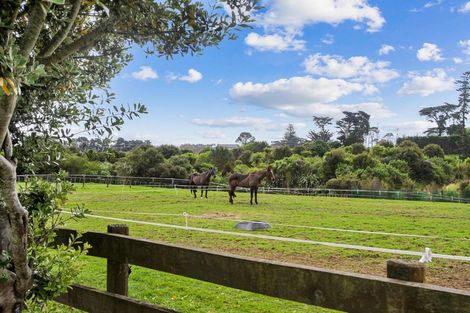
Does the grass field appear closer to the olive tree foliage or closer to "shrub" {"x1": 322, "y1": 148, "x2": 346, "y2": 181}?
the olive tree foliage

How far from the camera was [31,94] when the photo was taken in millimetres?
2479

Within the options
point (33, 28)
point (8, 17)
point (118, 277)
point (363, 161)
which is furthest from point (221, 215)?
point (363, 161)

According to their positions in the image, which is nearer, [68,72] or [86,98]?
[68,72]

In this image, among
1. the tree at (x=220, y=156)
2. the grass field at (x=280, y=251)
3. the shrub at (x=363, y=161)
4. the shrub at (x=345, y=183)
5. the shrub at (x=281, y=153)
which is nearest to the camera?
the grass field at (x=280, y=251)

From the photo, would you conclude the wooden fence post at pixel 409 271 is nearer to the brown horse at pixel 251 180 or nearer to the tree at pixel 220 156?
the brown horse at pixel 251 180

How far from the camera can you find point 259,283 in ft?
7.04

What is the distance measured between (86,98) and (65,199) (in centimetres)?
75

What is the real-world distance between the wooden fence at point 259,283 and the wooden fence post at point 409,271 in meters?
0.03

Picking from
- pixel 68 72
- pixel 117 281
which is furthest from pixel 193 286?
pixel 68 72

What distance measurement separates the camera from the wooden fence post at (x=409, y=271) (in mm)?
1768

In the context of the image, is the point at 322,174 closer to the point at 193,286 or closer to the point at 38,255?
the point at 193,286

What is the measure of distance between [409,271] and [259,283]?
2.49 ft

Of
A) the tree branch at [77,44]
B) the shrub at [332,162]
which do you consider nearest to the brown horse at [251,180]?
the tree branch at [77,44]

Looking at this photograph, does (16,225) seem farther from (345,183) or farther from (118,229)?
(345,183)
